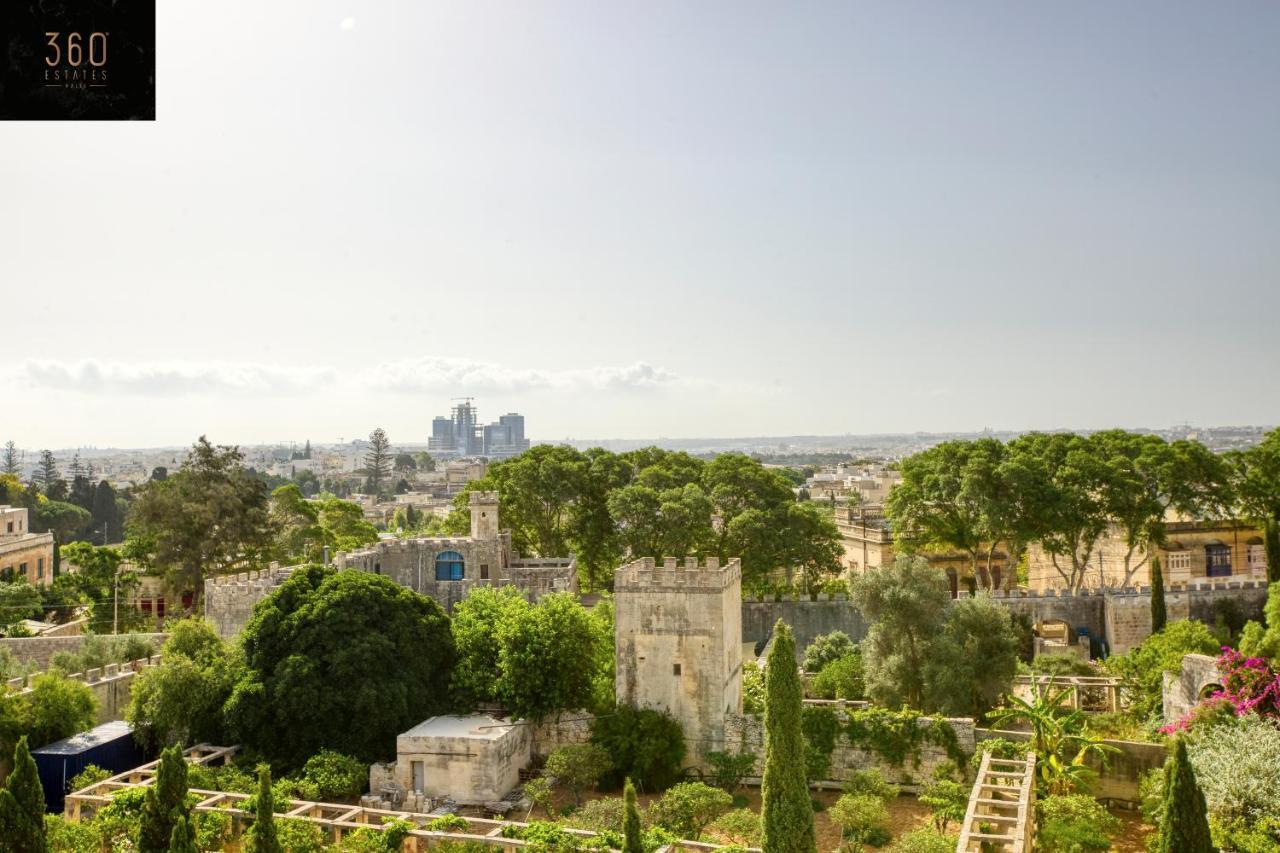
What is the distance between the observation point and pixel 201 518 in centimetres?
3512

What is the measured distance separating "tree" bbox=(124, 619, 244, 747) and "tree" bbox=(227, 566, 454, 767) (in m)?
0.74

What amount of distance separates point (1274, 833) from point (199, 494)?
3148 cm

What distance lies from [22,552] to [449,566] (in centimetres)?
2369

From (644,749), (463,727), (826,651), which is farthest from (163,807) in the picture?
(826,651)

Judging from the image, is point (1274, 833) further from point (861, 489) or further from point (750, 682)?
point (861, 489)

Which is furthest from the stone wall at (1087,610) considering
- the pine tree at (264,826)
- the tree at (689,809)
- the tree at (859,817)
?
the pine tree at (264,826)

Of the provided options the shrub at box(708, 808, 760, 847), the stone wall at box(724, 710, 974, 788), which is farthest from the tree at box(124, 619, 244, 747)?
the shrub at box(708, 808, 760, 847)

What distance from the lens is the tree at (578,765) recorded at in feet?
71.4

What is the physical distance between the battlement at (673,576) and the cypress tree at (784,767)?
5831mm

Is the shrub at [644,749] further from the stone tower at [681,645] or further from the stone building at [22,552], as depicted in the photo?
the stone building at [22,552]

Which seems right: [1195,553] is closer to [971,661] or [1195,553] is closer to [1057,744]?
[971,661]

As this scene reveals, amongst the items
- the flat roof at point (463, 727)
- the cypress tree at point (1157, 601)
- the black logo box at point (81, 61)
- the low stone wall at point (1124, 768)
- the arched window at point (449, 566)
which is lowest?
the low stone wall at point (1124, 768)

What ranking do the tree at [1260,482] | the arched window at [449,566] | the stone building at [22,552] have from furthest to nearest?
1. the stone building at [22,552]
2. the tree at [1260,482]
3. the arched window at [449,566]

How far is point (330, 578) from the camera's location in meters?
25.1
